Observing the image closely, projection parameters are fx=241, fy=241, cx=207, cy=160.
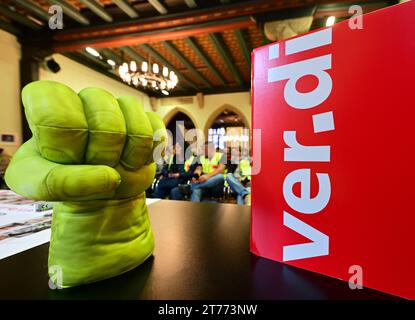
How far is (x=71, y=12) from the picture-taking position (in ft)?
9.35

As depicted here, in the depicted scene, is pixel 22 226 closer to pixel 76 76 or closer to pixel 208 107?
pixel 76 76

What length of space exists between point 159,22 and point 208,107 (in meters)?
3.43

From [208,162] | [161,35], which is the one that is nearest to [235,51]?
[161,35]

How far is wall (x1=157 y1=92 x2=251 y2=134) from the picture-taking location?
19.9ft

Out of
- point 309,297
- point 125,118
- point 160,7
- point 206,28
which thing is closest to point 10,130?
point 160,7

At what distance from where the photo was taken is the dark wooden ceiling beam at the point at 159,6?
108 inches

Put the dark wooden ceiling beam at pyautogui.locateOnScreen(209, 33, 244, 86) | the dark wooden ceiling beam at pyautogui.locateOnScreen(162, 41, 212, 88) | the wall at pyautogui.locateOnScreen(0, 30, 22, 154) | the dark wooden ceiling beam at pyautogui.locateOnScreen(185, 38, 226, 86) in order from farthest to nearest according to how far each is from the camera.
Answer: the dark wooden ceiling beam at pyautogui.locateOnScreen(162, 41, 212, 88)
the dark wooden ceiling beam at pyautogui.locateOnScreen(185, 38, 226, 86)
the dark wooden ceiling beam at pyautogui.locateOnScreen(209, 33, 244, 86)
the wall at pyautogui.locateOnScreen(0, 30, 22, 154)

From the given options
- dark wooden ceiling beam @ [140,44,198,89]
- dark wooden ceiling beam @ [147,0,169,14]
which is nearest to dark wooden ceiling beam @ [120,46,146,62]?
dark wooden ceiling beam @ [140,44,198,89]

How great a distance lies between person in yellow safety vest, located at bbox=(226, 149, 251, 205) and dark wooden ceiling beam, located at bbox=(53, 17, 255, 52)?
5.13 ft

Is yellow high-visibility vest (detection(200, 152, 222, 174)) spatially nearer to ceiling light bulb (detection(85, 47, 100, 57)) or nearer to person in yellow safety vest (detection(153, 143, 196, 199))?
person in yellow safety vest (detection(153, 143, 196, 199))

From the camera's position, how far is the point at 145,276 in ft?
1.15

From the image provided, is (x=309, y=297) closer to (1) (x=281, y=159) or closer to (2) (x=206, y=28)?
(1) (x=281, y=159)

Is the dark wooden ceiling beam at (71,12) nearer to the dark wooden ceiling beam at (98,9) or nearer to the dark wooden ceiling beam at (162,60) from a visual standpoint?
the dark wooden ceiling beam at (98,9)

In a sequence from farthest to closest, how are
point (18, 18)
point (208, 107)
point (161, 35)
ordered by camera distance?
1. point (208, 107)
2. point (161, 35)
3. point (18, 18)
